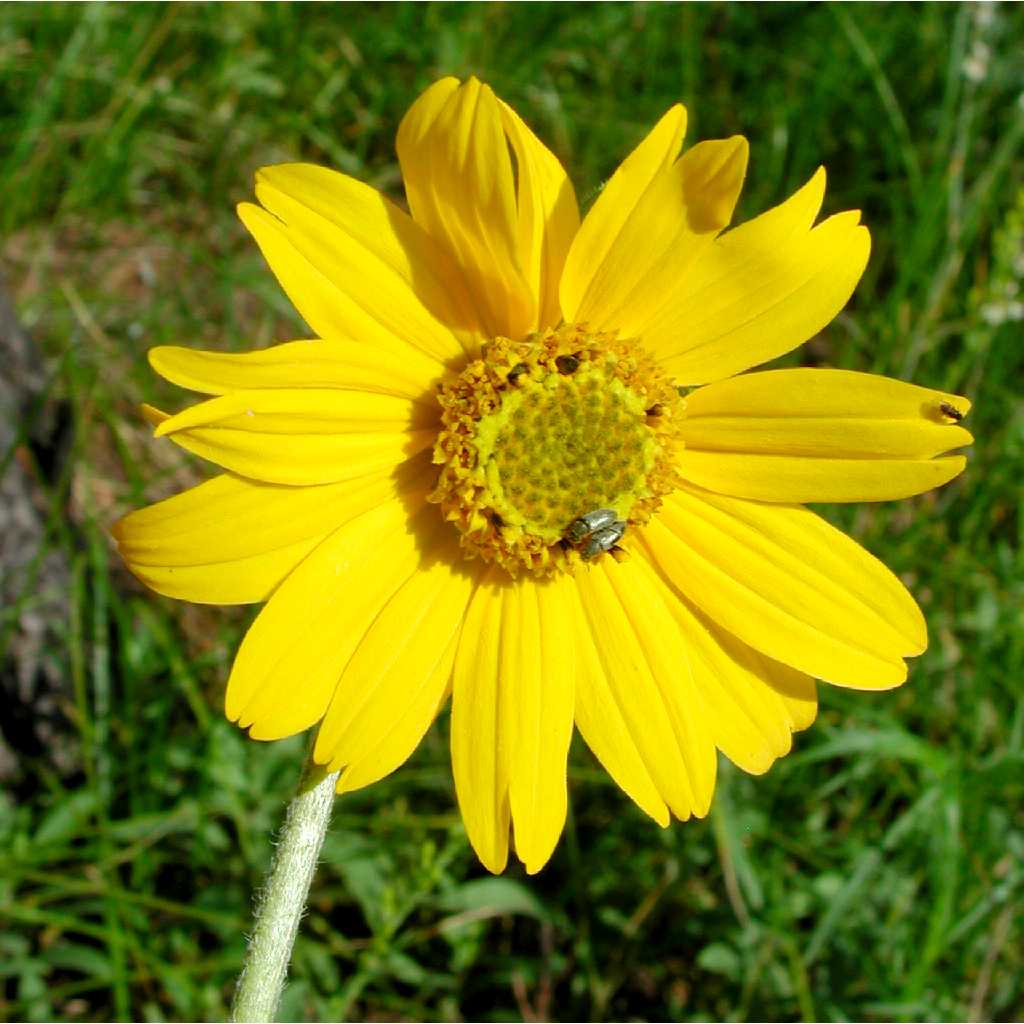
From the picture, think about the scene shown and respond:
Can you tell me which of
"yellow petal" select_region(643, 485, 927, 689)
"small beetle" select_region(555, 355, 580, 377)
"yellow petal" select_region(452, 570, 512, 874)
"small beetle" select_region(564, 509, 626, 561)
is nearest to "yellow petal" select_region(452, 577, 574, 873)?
"yellow petal" select_region(452, 570, 512, 874)

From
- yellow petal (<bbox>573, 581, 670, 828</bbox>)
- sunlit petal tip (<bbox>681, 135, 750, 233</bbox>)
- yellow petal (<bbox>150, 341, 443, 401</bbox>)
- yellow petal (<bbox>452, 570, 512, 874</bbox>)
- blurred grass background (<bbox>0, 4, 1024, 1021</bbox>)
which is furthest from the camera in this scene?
blurred grass background (<bbox>0, 4, 1024, 1021</bbox>)

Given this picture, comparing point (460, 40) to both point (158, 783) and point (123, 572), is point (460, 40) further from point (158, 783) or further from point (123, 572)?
point (158, 783)

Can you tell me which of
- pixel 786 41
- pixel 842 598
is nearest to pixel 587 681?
pixel 842 598

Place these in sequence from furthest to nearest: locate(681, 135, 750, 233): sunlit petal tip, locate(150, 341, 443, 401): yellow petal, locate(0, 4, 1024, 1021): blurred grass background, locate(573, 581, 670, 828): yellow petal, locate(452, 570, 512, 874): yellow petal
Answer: locate(0, 4, 1024, 1021): blurred grass background, locate(573, 581, 670, 828): yellow petal, locate(452, 570, 512, 874): yellow petal, locate(681, 135, 750, 233): sunlit petal tip, locate(150, 341, 443, 401): yellow petal

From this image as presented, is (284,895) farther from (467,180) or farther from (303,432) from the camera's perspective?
(467,180)

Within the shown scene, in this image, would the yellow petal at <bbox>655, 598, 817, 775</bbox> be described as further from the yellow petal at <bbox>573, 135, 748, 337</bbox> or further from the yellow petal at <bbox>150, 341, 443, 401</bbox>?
the yellow petal at <bbox>150, 341, 443, 401</bbox>

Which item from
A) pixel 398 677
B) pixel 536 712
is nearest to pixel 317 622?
pixel 398 677
